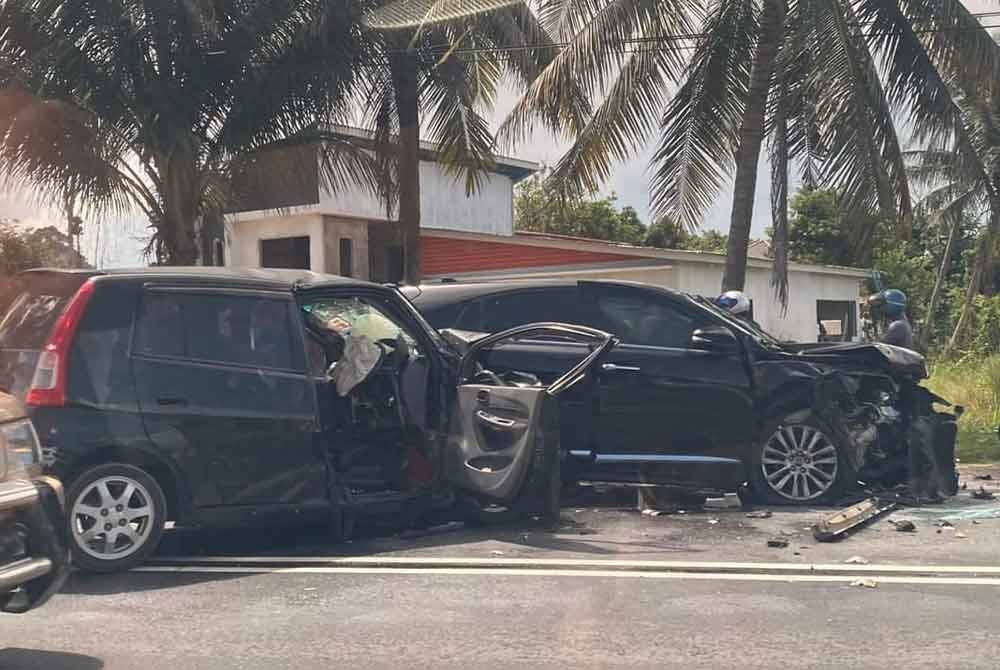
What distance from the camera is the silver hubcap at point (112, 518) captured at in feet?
21.5

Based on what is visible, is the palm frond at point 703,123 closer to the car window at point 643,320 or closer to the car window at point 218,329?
the car window at point 643,320

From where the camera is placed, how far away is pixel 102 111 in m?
14.1

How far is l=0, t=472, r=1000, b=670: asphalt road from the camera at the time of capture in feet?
17.0

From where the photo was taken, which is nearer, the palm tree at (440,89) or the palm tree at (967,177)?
the palm tree at (967,177)

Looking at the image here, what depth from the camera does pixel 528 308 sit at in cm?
904

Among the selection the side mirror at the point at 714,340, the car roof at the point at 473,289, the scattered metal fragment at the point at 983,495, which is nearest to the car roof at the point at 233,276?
the car roof at the point at 473,289

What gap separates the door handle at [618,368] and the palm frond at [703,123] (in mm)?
7275

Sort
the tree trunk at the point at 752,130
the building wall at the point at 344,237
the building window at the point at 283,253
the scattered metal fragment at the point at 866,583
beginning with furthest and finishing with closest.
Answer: the building window at the point at 283,253
the building wall at the point at 344,237
the tree trunk at the point at 752,130
the scattered metal fragment at the point at 866,583

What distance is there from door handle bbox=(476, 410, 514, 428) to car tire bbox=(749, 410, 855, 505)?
2.19 meters

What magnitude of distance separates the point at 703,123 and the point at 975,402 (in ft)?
16.2

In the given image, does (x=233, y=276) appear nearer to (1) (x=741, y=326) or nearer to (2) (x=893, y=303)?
(1) (x=741, y=326)

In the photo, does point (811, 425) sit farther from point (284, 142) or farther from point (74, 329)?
point (284, 142)

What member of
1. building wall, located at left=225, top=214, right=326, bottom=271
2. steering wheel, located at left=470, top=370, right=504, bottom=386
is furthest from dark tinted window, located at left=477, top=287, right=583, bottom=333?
building wall, located at left=225, top=214, right=326, bottom=271

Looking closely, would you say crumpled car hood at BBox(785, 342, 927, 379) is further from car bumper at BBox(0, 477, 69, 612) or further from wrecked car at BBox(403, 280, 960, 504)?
car bumper at BBox(0, 477, 69, 612)
